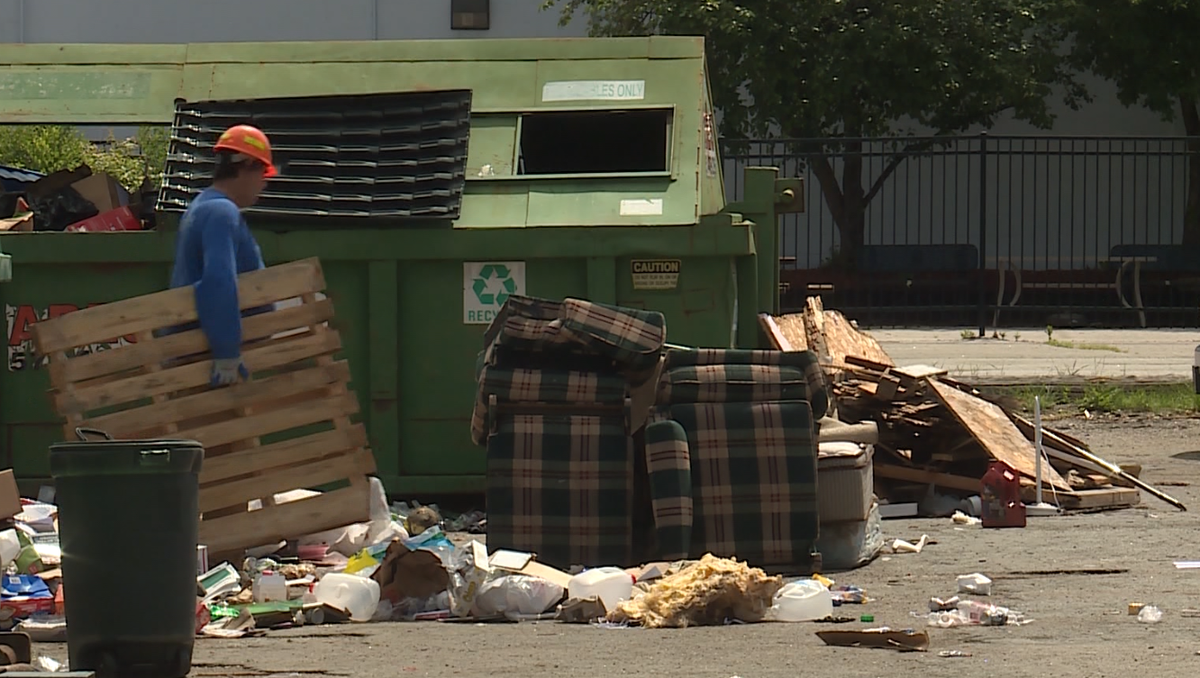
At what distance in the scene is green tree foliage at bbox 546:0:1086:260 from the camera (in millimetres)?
21672

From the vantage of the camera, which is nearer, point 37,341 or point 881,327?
point 37,341

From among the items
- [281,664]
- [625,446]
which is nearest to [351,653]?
[281,664]

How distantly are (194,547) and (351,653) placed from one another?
0.60m

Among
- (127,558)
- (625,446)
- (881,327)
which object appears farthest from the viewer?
(881,327)

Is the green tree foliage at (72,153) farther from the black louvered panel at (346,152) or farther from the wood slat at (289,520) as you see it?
the wood slat at (289,520)

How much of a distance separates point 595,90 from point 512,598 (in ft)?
11.3

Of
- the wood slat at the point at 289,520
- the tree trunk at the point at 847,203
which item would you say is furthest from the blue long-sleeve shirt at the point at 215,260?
the tree trunk at the point at 847,203

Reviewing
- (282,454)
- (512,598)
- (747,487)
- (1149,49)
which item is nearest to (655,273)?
(747,487)

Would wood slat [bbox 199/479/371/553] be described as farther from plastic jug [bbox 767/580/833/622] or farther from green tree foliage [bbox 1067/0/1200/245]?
green tree foliage [bbox 1067/0/1200/245]

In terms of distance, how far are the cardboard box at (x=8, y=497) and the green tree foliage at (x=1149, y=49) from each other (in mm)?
18676

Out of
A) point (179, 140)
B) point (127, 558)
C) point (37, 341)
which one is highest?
point (179, 140)

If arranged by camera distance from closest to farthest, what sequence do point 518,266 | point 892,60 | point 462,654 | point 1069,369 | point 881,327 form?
point 462,654 → point 518,266 → point 1069,369 → point 881,327 → point 892,60

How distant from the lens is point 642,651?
5445 mm

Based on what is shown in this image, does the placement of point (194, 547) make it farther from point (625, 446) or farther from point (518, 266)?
point (518, 266)
